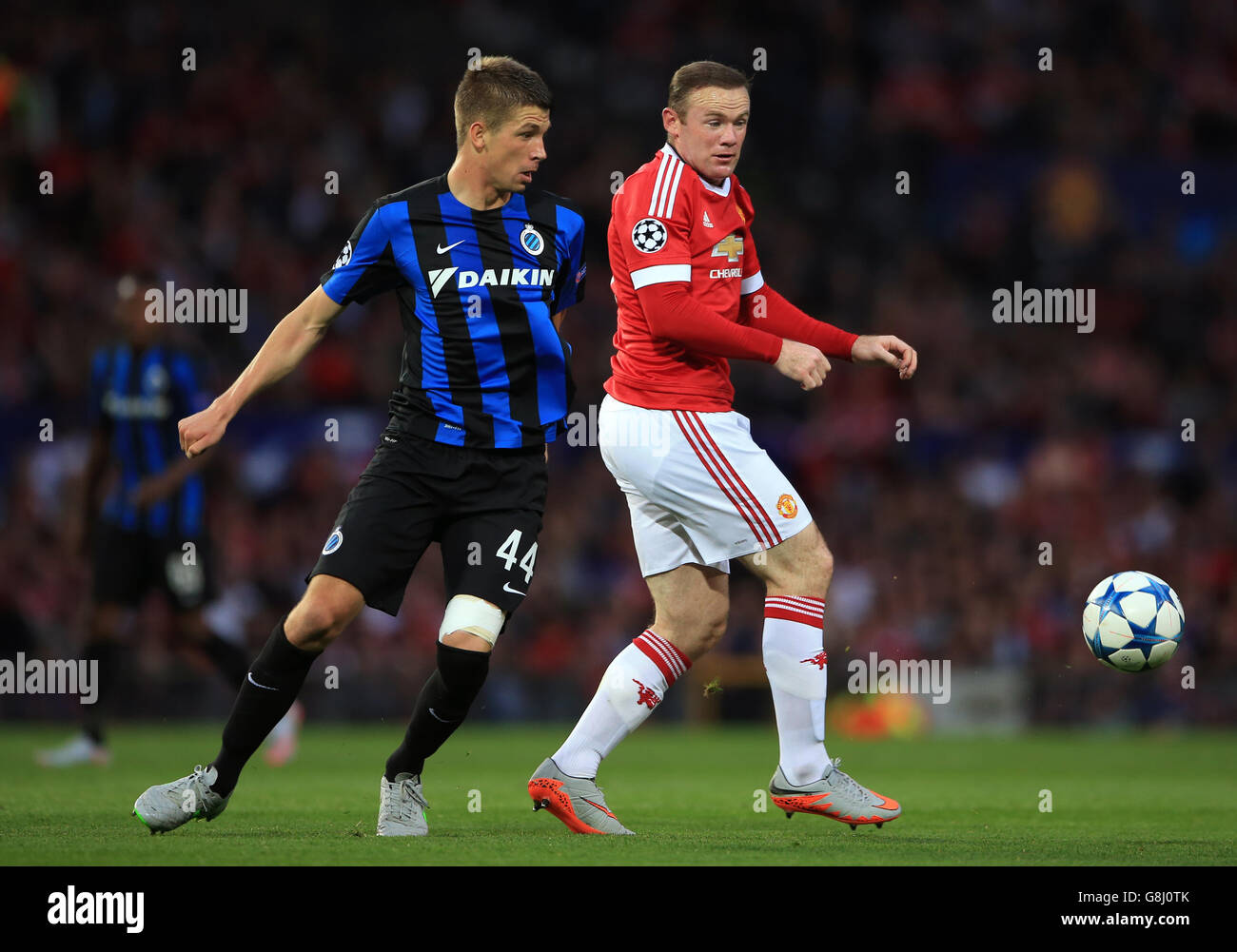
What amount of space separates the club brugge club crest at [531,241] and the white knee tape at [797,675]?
1.68 meters

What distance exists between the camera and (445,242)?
5770mm

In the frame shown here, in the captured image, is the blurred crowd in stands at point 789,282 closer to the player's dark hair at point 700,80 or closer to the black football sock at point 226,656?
the black football sock at point 226,656

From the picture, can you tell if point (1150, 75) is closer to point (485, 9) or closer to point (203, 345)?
point (485, 9)

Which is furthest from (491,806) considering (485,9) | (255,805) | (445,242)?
(485,9)

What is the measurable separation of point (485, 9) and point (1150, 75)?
818 centimetres

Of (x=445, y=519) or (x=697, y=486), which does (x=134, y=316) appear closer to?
(x=445, y=519)

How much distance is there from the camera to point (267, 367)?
5617 millimetres

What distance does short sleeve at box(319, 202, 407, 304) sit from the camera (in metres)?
5.75

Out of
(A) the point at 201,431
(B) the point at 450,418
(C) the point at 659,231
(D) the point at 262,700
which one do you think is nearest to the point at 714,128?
(C) the point at 659,231

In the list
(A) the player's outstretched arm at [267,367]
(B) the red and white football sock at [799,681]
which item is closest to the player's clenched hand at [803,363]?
(B) the red and white football sock at [799,681]

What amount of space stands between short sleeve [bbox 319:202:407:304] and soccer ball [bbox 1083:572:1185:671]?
3.31 metres

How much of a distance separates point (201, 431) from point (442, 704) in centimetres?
128

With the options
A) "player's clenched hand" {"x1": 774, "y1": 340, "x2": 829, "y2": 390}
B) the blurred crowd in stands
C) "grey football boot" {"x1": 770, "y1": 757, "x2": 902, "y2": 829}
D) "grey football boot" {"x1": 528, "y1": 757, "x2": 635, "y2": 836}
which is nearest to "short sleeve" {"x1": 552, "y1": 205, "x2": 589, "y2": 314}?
"player's clenched hand" {"x1": 774, "y1": 340, "x2": 829, "y2": 390}

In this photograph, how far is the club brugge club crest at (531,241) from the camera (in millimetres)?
5883
